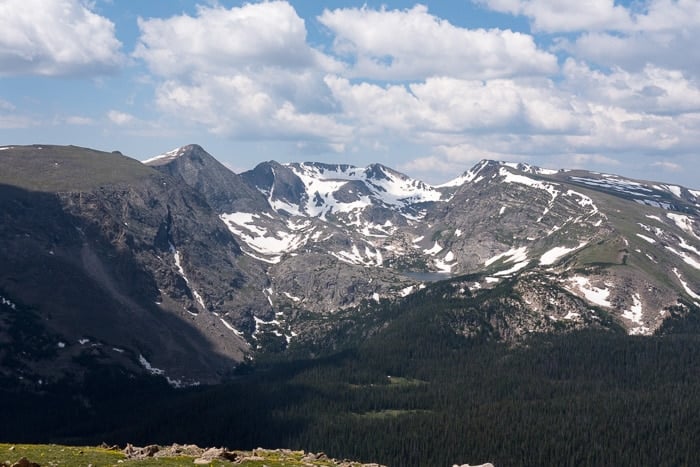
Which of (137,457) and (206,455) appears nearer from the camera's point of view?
(137,457)

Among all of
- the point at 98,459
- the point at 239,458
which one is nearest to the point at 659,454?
the point at 239,458

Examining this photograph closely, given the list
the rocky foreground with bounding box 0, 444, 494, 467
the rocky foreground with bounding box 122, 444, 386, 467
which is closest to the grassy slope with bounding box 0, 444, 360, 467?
the rocky foreground with bounding box 0, 444, 494, 467

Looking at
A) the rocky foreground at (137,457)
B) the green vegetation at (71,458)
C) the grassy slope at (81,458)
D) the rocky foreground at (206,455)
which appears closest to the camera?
the green vegetation at (71,458)

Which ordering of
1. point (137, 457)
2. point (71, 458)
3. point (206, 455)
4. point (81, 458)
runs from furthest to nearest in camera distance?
point (206, 455), point (137, 457), point (81, 458), point (71, 458)

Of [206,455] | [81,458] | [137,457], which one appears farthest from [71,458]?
[206,455]

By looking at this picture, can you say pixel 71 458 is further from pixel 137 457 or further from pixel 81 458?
pixel 137 457

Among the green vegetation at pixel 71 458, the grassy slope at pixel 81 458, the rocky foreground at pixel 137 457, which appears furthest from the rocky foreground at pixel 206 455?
the green vegetation at pixel 71 458

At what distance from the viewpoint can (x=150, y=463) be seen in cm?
6169

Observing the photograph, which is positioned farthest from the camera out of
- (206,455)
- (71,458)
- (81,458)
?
(206,455)

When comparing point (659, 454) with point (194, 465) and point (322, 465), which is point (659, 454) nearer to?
point (322, 465)

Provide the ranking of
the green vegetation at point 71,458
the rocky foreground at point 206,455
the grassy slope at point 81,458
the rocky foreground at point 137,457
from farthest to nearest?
the rocky foreground at point 206,455, the rocky foreground at point 137,457, the grassy slope at point 81,458, the green vegetation at point 71,458

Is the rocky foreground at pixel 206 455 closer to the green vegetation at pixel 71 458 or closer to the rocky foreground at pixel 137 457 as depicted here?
the rocky foreground at pixel 137 457

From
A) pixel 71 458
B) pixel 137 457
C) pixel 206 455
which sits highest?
pixel 71 458

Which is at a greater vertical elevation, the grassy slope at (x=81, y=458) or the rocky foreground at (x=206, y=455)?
the grassy slope at (x=81, y=458)
